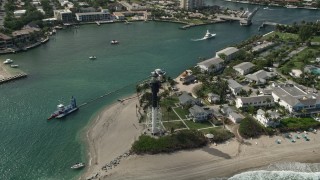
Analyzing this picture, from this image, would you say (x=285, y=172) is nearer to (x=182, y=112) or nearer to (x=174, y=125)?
(x=174, y=125)

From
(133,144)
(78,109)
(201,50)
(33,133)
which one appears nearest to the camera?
(133,144)

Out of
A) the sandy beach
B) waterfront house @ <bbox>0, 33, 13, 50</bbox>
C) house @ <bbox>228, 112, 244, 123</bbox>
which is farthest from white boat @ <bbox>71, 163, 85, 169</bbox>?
waterfront house @ <bbox>0, 33, 13, 50</bbox>

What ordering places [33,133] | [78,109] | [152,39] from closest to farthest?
[33,133]
[78,109]
[152,39]

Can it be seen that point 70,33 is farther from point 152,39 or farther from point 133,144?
point 133,144

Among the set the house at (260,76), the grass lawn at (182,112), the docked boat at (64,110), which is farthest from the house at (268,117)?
the docked boat at (64,110)

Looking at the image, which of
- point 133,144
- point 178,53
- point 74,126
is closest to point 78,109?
point 74,126

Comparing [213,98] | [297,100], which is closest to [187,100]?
[213,98]
